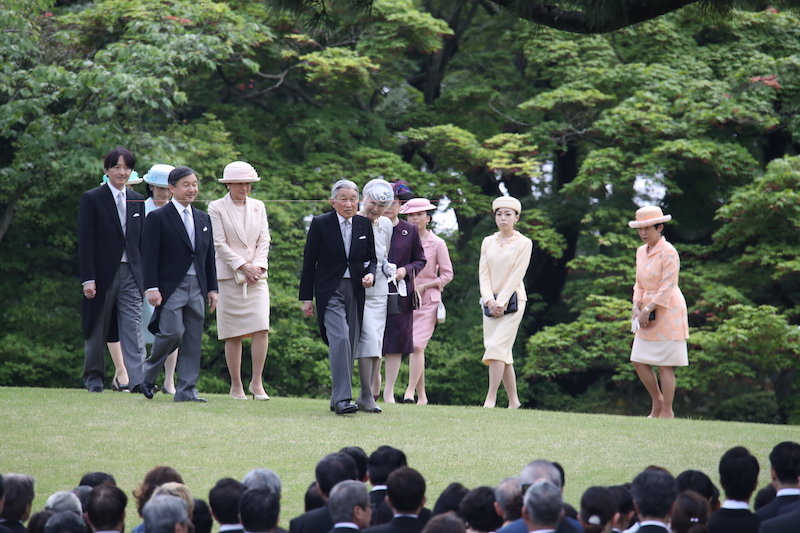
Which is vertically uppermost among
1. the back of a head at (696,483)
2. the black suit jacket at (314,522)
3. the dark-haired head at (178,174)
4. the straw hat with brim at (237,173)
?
the straw hat with brim at (237,173)

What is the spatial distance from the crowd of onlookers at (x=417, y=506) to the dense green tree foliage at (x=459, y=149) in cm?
969

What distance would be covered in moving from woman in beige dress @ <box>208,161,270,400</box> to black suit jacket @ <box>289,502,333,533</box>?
506 centimetres

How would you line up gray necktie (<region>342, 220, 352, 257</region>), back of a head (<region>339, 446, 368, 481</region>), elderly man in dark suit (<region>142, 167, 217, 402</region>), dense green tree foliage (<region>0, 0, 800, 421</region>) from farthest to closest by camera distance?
dense green tree foliage (<region>0, 0, 800, 421</region>)
elderly man in dark suit (<region>142, 167, 217, 402</region>)
gray necktie (<region>342, 220, 352, 257</region>)
back of a head (<region>339, 446, 368, 481</region>)

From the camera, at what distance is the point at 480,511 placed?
12.8 ft

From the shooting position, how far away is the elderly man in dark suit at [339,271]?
8.05 meters

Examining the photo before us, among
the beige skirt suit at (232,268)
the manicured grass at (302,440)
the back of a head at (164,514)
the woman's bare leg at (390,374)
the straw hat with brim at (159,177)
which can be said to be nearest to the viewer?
the back of a head at (164,514)

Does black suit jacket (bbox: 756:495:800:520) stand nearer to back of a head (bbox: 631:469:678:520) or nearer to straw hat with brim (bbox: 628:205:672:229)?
back of a head (bbox: 631:469:678:520)

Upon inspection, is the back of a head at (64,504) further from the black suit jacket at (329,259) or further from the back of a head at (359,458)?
the black suit jacket at (329,259)

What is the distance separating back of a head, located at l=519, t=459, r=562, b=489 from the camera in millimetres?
3975

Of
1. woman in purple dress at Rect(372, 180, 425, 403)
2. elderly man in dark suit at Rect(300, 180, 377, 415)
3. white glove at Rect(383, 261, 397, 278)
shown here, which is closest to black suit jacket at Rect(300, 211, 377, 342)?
elderly man in dark suit at Rect(300, 180, 377, 415)

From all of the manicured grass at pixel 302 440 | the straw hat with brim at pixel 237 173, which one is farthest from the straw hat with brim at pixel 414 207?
the manicured grass at pixel 302 440

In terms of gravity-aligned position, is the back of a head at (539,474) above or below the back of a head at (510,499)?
above

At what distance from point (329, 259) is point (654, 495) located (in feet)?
15.5

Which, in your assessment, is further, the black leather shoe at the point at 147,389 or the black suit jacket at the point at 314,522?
the black leather shoe at the point at 147,389
